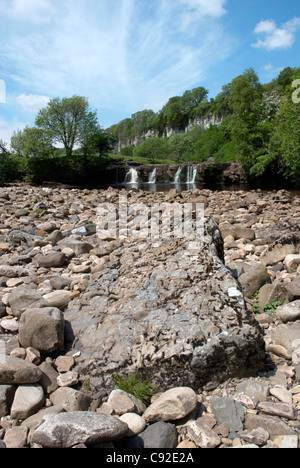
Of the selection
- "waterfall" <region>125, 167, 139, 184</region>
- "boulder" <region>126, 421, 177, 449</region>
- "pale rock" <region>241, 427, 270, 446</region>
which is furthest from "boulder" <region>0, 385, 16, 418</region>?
"waterfall" <region>125, 167, 139, 184</region>

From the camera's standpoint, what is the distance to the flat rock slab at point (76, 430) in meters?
1.72

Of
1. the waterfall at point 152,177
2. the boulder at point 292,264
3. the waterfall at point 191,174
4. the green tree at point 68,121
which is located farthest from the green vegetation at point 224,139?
the boulder at point 292,264

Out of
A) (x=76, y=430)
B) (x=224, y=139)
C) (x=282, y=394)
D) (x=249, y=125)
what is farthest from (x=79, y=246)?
(x=224, y=139)

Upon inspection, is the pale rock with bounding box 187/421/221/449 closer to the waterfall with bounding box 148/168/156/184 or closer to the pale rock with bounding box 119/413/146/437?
the pale rock with bounding box 119/413/146/437

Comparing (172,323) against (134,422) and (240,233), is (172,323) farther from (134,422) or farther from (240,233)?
(240,233)

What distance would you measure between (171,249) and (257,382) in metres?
1.69

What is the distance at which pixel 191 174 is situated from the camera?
37.7 m

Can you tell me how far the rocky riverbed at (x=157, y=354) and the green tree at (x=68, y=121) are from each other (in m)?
40.1

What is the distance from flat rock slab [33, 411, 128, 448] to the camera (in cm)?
172

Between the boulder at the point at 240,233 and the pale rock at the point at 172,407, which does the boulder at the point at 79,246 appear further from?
the pale rock at the point at 172,407

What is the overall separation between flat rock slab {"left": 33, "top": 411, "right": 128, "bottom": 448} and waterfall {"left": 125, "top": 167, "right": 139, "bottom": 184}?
129 feet

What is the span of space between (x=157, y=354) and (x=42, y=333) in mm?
1077

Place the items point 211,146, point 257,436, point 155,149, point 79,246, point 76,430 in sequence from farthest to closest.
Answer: point 155,149
point 211,146
point 79,246
point 257,436
point 76,430

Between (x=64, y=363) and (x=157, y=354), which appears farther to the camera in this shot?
(x=64, y=363)
